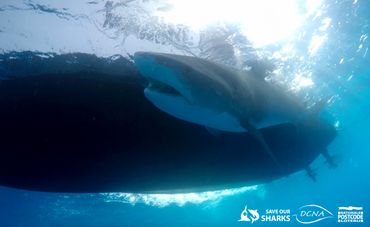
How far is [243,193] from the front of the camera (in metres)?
29.7

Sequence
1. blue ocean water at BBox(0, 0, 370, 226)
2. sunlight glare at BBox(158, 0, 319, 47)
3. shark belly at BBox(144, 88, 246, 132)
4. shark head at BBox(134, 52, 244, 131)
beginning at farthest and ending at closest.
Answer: sunlight glare at BBox(158, 0, 319, 47) < blue ocean water at BBox(0, 0, 370, 226) < shark belly at BBox(144, 88, 246, 132) < shark head at BBox(134, 52, 244, 131)

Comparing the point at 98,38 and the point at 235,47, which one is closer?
the point at 98,38

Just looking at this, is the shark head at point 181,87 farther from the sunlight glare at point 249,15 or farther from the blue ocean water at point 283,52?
the blue ocean water at point 283,52

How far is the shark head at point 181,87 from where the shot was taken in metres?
3.68

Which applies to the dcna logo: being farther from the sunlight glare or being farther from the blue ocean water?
the sunlight glare

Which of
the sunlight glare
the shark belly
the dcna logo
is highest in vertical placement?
the dcna logo

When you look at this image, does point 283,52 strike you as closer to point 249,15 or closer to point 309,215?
point 249,15

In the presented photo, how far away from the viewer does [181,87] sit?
3.77m

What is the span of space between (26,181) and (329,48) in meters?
10.7

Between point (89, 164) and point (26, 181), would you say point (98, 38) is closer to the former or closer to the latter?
point (89, 164)

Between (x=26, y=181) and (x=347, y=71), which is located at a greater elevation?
(x=347, y=71)

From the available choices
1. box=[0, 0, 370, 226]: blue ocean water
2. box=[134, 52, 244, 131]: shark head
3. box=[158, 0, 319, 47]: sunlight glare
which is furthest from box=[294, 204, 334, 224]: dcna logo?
box=[134, 52, 244, 131]: shark head

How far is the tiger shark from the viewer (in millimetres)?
3727

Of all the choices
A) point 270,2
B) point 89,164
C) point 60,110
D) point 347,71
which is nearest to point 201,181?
point 89,164
